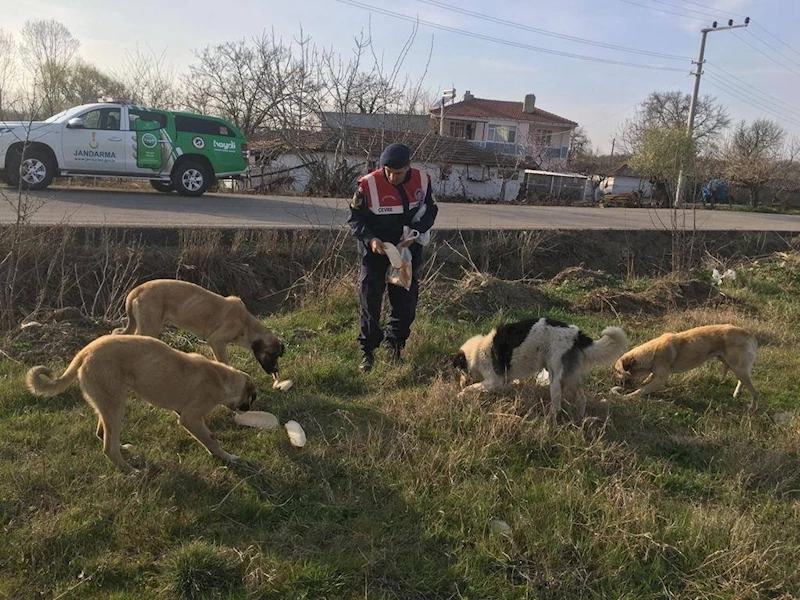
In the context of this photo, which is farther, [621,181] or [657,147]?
[621,181]

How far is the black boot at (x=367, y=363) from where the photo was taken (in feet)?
19.5

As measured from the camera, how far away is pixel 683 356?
5887 mm

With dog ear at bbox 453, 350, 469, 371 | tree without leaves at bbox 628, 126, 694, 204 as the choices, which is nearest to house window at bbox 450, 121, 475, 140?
tree without leaves at bbox 628, 126, 694, 204

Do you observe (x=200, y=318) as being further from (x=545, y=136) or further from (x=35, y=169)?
(x=545, y=136)

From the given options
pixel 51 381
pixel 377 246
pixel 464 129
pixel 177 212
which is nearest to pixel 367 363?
pixel 377 246

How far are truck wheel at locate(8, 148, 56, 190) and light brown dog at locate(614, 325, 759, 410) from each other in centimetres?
1332

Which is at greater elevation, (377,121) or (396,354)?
(377,121)

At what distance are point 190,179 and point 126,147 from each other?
6.30 feet

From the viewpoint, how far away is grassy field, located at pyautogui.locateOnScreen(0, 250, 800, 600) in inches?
120

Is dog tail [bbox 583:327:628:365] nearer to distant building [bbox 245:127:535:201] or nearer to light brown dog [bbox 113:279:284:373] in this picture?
light brown dog [bbox 113:279:284:373]

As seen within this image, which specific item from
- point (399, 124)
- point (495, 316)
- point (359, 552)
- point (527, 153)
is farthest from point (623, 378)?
point (527, 153)

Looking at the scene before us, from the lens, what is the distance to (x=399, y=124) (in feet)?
51.1

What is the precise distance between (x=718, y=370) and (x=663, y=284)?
12.3 ft

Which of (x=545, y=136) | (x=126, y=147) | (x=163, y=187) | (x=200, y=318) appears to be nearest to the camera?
(x=200, y=318)
